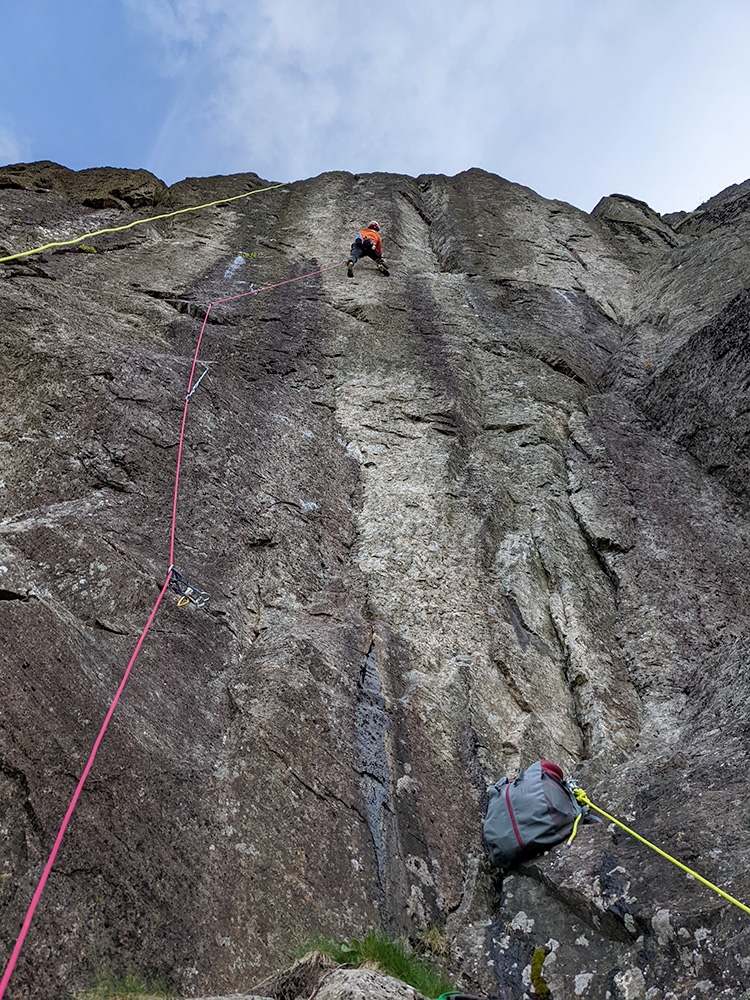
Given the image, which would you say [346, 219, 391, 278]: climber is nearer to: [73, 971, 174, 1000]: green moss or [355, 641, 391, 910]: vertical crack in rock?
[355, 641, 391, 910]: vertical crack in rock

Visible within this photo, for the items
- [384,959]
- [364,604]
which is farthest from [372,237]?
[384,959]

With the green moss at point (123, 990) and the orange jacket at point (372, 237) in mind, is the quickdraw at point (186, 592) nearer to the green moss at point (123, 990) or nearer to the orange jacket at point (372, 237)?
the green moss at point (123, 990)

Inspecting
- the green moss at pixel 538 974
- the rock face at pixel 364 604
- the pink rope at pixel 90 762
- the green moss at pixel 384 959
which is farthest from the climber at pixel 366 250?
the green moss at pixel 538 974

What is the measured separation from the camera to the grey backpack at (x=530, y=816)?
213 inches

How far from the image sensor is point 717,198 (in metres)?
19.5

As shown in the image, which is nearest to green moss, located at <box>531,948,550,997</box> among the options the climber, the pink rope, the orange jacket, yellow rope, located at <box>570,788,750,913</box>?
yellow rope, located at <box>570,788,750,913</box>

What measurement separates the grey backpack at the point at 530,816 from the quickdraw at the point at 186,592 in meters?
3.29

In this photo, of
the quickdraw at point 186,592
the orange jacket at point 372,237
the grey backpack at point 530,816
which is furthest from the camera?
the orange jacket at point 372,237

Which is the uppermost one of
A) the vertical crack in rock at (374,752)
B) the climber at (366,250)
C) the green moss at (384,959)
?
the climber at (366,250)

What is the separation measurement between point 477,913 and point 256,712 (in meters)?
2.31

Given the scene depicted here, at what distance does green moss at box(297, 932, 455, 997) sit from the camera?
4.48m

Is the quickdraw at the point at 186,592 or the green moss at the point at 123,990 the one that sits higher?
the quickdraw at the point at 186,592

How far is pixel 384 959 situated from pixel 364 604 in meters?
3.66

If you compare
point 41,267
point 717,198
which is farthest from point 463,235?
point 41,267
